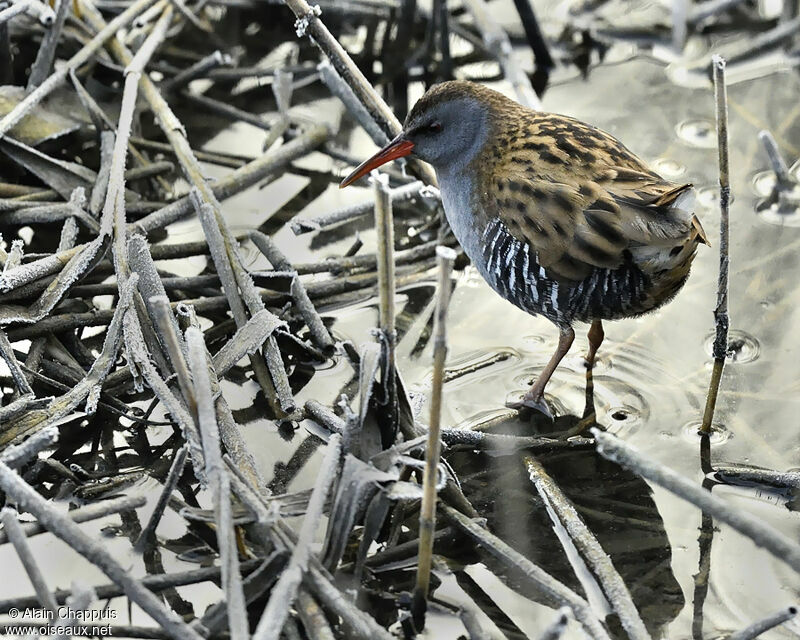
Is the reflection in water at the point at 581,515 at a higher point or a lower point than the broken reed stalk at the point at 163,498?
lower

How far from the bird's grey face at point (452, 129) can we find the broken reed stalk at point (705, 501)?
4.42ft

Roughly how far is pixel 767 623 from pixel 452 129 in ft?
5.35

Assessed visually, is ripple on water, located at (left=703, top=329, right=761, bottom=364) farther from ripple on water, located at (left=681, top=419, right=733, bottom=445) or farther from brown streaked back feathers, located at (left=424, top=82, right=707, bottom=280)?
brown streaked back feathers, located at (left=424, top=82, right=707, bottom=280)

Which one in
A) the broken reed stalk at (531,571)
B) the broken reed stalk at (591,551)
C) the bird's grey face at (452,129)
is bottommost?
the broken reed stalk at (591,551)

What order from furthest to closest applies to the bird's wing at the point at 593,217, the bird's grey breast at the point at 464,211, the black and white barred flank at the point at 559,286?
the bird's grey breast at the point at 464,211
the black and white barred flank at the point at 559,286
the bird's wing at the point at 593,217

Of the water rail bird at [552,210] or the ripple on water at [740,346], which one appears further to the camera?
the ripple on water at [740,346]

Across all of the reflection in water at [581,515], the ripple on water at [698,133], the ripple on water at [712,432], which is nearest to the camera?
the reflection in water at [581,515]

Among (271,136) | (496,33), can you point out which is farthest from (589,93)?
(271,136)

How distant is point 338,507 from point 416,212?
1647mm

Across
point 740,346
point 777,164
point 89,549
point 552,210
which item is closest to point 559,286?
point 552,210

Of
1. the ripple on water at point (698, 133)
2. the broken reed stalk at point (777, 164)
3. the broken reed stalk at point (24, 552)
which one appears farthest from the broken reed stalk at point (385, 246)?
the ripple on water at point (698, 133)

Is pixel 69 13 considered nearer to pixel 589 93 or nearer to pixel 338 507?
pixel 589 93

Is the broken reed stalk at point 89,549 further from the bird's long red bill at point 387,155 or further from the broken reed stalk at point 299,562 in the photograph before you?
the bird's long red bill at point 387,155

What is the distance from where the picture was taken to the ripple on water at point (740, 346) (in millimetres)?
3078
